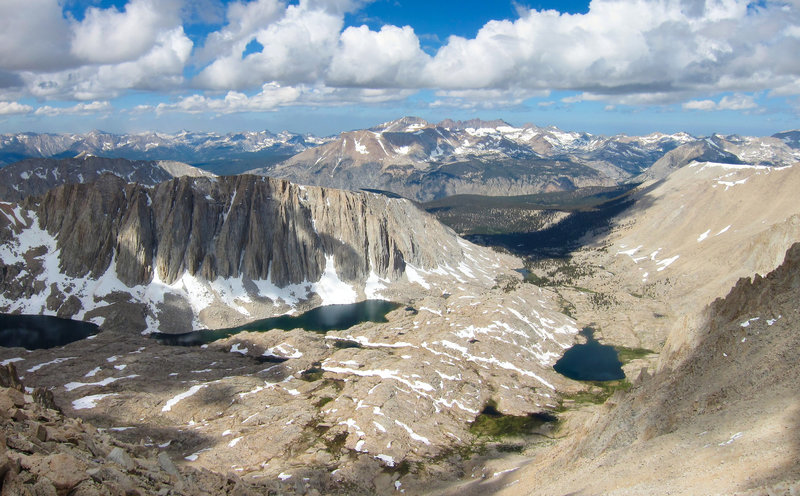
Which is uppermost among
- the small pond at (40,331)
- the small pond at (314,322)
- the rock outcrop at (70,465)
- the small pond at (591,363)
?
the rock outcrop at (70,465)

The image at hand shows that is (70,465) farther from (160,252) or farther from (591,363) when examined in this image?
(160,252)

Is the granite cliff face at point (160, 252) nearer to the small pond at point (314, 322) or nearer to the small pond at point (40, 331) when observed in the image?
the small pond at point (40, 331)

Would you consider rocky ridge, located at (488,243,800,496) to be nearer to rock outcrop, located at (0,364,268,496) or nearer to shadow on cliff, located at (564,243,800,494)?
shadow on cliff, located at (564,243,800,494)

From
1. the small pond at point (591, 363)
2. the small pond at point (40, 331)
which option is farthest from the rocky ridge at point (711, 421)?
the small pond at point (40, 331)

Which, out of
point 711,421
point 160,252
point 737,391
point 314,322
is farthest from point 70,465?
point 160,252

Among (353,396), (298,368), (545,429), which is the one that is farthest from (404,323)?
(545,429)

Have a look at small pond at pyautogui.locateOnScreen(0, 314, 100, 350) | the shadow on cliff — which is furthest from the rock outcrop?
small pond at pyautogui.locateOnScreen(0, 314, 100, 350)
